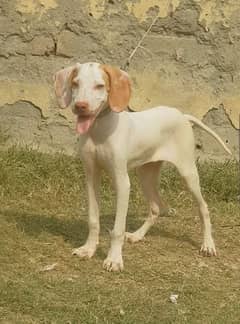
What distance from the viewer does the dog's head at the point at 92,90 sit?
14.8ft

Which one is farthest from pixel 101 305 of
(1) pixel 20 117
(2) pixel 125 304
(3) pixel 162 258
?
(1) pixel 20 117

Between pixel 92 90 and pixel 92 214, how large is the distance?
34.3 inches

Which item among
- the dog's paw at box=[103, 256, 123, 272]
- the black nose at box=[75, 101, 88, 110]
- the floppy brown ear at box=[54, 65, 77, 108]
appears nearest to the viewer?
the black nose at box=[75, 101, 88, 110]

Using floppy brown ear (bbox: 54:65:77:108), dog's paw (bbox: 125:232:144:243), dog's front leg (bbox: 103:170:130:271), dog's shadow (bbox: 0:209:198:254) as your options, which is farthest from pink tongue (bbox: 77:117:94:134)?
dog's paw (bbox: 125:232:144:243)

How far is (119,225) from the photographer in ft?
15.8

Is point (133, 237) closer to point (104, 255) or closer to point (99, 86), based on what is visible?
point (104, 255)

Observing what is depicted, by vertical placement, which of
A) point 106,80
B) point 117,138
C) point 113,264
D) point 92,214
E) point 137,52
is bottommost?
point 113,264

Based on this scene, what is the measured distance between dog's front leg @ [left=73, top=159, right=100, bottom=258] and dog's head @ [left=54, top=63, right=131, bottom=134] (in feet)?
1.35

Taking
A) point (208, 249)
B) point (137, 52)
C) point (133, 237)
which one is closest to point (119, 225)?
point (133, 237)

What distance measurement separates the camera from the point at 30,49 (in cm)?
700

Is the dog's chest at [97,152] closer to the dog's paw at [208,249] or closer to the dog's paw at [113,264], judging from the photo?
the dog's paw at [113,264]

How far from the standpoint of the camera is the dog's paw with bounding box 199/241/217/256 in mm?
5297

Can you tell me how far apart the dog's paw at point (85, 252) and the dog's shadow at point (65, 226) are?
212mm

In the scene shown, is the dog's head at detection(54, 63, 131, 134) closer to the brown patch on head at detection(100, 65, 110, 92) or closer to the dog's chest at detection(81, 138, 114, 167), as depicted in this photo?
the brown patch on head at detection(100, 65, 110, 92)
